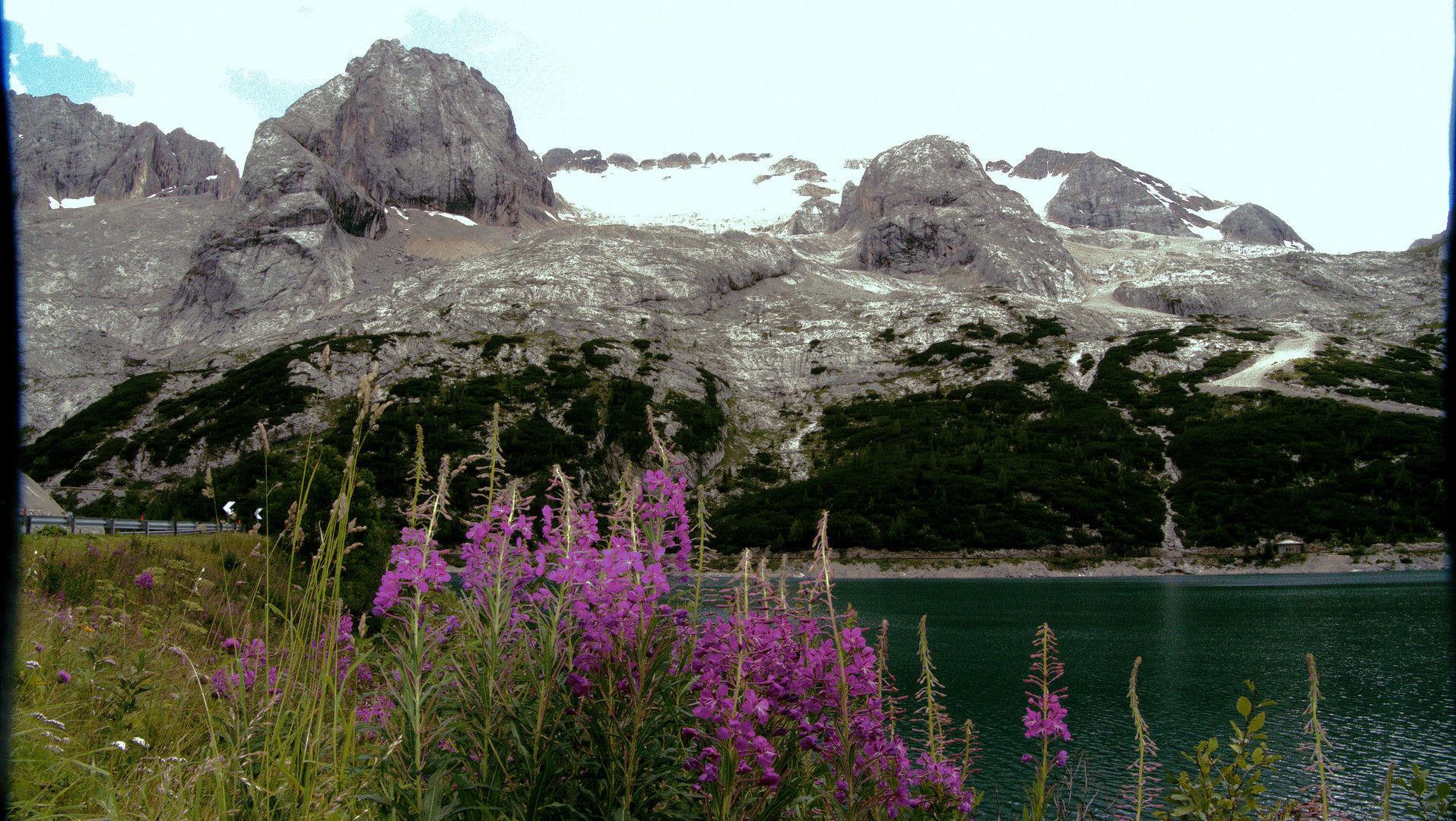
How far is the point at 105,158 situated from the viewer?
554ft

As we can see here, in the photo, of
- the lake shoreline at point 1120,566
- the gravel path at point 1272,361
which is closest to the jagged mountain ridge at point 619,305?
the gravel path at point 1272,361

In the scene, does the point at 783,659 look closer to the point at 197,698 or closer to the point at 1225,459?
the point at 197,698

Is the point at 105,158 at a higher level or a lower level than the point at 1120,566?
higher

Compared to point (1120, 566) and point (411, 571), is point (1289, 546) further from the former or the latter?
point (411, 571)

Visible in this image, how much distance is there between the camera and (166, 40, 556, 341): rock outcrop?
116 meters

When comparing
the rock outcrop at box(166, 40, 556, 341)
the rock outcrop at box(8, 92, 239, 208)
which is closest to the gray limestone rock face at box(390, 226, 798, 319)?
the rock outcrop at box(166, 40, 556, 341)

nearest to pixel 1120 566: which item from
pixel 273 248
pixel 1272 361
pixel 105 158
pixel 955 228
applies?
pixel 1272 361

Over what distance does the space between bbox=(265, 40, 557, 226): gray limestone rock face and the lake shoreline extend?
12288cm

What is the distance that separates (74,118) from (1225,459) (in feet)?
800

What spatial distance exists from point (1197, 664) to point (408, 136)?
163606 mm

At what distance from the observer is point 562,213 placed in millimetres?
194750

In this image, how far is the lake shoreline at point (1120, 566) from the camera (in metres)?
63.9

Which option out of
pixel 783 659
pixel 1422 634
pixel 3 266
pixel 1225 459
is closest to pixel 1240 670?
pixel 1422 634

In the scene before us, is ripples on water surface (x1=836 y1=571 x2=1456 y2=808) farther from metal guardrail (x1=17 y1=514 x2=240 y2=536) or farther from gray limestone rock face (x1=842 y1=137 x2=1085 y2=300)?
gray limestone rock face (x1=842 y1=137 x2=1085 y2=300)
